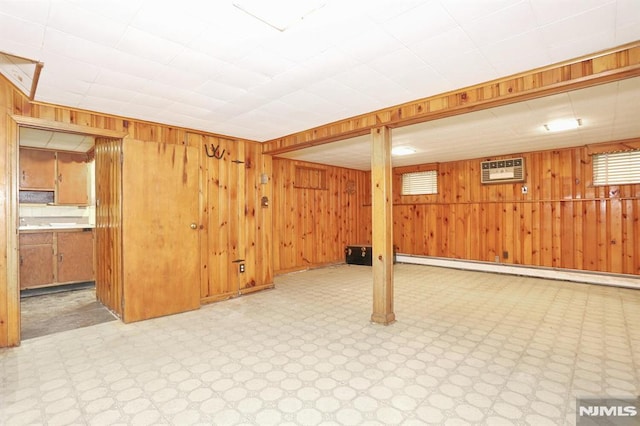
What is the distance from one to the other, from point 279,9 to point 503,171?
5.96 m

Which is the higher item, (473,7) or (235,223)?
(473,7)

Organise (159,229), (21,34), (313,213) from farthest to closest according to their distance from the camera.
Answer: (313,213) < (159,229) < (21,34)

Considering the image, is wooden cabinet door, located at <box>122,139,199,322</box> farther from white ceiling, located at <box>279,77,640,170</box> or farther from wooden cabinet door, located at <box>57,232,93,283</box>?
white ceiling, located at <box>279,77,640,170</box>

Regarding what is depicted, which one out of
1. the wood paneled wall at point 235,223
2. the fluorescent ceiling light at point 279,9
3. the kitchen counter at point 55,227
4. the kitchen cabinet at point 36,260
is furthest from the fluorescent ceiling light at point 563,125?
the kitchen cabinet at point 36,260

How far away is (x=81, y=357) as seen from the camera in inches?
105

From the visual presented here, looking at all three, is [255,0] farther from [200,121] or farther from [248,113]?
[200,121]

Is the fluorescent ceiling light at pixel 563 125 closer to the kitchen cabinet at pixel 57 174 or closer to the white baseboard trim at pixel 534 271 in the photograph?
the white baseboard trim at pixel 534 271

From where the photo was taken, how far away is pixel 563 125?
4.20 m

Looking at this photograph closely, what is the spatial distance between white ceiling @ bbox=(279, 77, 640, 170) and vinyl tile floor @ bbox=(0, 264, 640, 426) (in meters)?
2.38

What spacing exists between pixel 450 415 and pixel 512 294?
3.48 meters

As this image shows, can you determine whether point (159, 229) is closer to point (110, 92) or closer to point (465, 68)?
point (110, 92)

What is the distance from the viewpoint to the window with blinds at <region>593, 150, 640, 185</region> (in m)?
5.04

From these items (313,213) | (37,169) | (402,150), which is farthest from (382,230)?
(37,169)

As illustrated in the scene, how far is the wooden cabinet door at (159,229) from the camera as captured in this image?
11.7 feet
